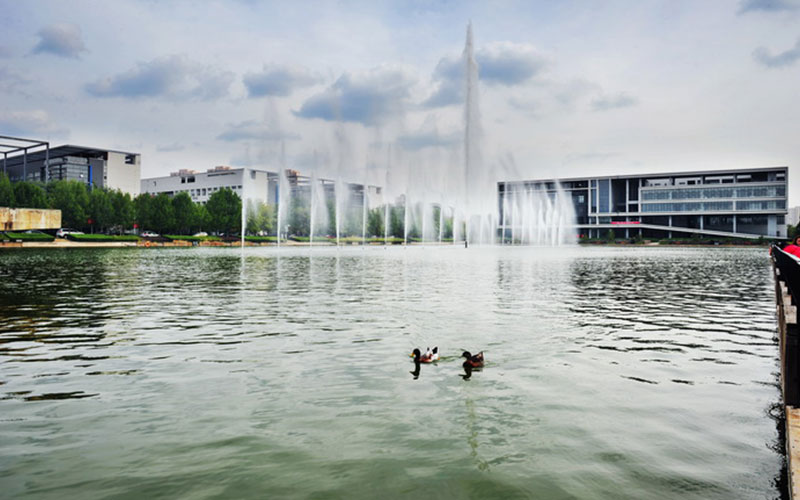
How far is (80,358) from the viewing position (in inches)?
548

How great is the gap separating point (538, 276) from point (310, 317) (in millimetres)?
22802

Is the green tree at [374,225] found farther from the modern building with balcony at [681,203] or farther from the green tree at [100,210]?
the green tree at [100,210]

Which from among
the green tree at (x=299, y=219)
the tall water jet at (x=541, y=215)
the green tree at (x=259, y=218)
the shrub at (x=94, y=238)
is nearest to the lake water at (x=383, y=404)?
the shrub at (x=94, y=238)

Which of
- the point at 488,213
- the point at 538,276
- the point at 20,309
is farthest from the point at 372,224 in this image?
the point at 20,309

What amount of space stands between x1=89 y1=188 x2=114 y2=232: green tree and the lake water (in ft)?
357

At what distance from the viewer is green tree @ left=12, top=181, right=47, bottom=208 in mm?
110438

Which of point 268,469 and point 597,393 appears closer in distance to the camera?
point 268,469

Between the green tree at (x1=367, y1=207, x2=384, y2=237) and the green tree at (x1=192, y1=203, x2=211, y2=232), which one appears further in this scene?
the green tree at (x1=367, y1=207, x2=384, y2=237)

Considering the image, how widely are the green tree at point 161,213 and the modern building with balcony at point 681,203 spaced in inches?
3723

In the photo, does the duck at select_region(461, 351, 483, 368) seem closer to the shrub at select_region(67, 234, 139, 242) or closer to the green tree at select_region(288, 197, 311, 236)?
the shrub at select_region(67, 234, 139, 242)

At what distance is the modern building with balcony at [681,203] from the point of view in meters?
151

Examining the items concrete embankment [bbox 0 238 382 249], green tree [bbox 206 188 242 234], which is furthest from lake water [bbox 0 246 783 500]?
green tree [bbox 206 188 242 234]

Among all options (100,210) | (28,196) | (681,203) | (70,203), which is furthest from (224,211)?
(681,203)

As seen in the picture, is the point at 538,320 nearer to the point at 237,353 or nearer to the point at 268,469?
the point at 237,353
